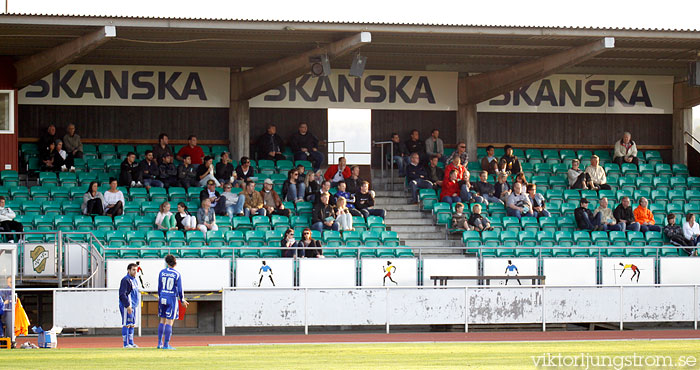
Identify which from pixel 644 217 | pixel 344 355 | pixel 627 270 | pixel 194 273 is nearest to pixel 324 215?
pixel 194 273

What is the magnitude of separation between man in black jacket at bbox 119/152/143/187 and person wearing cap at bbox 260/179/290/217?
105 inches

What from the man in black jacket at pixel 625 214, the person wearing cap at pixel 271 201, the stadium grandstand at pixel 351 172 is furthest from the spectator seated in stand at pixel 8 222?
the man in black jacket at pixel 625 214

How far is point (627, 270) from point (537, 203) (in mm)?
3260

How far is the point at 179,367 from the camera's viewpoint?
42.2 feet

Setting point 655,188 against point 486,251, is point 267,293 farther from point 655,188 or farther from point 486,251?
point 655,188

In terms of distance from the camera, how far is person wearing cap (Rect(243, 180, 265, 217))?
22484 millimetres

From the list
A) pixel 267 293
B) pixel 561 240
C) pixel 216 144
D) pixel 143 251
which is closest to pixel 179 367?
pixel 267 293

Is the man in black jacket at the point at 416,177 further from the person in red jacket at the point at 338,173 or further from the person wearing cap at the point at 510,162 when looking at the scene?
the person wearing cap at the point at 510,162

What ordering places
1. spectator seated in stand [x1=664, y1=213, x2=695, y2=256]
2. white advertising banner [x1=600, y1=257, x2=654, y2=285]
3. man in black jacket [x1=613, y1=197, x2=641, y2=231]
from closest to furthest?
white advertising banner [x1=600, y1=257, x2=654, y2=285]
spectator seated in stand [x1=664, y1=213, x2=695, y2=256]
man in black jacket [x1=613, y1=197, x2=641, y2=231]

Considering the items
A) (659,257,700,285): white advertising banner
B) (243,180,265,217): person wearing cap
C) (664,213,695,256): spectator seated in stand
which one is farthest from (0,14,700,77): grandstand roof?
(659,257,700,285): white advertising banner

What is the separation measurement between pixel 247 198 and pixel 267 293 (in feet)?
15.4

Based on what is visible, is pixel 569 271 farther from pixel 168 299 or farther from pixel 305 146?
pixel 168 299

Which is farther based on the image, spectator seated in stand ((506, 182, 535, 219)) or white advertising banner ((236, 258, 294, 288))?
spectator seated in stand ((506, 182, 535, 219))

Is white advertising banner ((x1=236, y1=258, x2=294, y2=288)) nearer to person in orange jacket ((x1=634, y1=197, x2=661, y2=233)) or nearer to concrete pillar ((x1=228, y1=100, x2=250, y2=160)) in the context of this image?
concrete pillar ((x1=228, y1=100, x2=250, y2=160))
